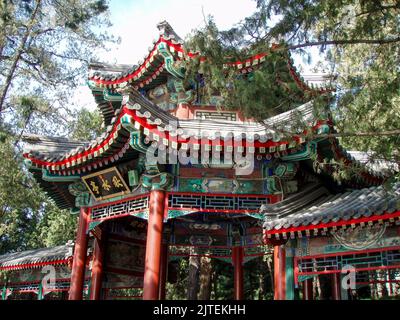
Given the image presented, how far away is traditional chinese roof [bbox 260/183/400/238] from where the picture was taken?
273 inches

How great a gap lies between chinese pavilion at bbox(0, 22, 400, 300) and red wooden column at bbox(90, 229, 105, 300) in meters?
0.02

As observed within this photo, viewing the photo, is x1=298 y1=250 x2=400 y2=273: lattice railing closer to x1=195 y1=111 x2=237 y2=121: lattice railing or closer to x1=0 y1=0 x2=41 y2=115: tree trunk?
x1=195 y1=111 x2=237 y2=121: lattice railing

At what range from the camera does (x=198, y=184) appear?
28.8 feet

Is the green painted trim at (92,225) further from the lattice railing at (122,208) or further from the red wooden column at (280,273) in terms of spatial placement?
the red wooden column at (280,273)

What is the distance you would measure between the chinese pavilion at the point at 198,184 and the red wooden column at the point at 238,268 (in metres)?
0.26

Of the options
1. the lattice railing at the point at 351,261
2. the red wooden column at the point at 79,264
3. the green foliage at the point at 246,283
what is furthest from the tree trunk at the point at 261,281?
the lattice railing at the point at 351,261

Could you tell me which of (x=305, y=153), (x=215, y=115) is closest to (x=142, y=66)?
(x=215, y=115)

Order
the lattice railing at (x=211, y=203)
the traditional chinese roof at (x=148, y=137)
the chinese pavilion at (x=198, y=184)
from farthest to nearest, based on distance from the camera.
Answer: the lattice railing at (x=211, y=203) → the traditional chinese roof at (x=148, y=137) → the chinese pavilion at (x=198, y=184)

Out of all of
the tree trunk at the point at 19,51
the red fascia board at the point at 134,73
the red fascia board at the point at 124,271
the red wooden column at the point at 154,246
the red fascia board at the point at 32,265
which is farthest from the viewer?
the tree trunk at the point at 19,51

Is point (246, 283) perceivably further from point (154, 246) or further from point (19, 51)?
point (154, 246)

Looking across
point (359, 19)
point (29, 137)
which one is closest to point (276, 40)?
point (359, 19)

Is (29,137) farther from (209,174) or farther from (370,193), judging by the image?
(370,193)

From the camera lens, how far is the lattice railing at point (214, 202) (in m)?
8.68

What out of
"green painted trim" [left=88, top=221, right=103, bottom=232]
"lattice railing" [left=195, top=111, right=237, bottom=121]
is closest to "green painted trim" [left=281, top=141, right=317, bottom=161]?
"lattice railing" [left=195, top=111, right=237, bottom=121]
